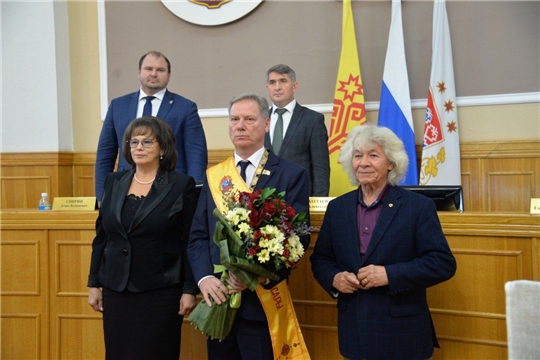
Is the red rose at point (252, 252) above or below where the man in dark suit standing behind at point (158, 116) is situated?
below

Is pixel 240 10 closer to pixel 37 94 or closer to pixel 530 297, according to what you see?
pixel 37 94

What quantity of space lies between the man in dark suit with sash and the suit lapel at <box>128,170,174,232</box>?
18 centimetres

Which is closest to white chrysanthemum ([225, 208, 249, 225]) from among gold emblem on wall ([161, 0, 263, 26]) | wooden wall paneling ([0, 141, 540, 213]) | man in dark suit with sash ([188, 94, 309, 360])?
man in dark suit with sash ([188, 94, 309, 360])

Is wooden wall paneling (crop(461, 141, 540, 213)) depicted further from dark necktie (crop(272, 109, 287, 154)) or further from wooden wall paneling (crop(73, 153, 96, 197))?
wooden wall paneling (crop(73, 153, 96, 197))

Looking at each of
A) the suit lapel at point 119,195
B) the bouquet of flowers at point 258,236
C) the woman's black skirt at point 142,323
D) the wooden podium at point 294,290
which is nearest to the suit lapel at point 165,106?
the wooden podium at point 294,290

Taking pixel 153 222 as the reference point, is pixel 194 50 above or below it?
above

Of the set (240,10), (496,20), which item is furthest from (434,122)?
(240,10)

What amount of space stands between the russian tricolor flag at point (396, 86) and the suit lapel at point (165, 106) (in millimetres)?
2017

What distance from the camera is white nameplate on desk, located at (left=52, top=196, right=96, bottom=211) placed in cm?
325

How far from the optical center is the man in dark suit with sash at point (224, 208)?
2348 millimetres

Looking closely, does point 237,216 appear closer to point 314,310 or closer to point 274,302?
point 274,302

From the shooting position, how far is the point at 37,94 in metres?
5.73

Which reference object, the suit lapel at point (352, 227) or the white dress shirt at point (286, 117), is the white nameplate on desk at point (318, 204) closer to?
the suit lapel at point (352, 227)

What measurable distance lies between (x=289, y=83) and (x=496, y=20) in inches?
79.1
